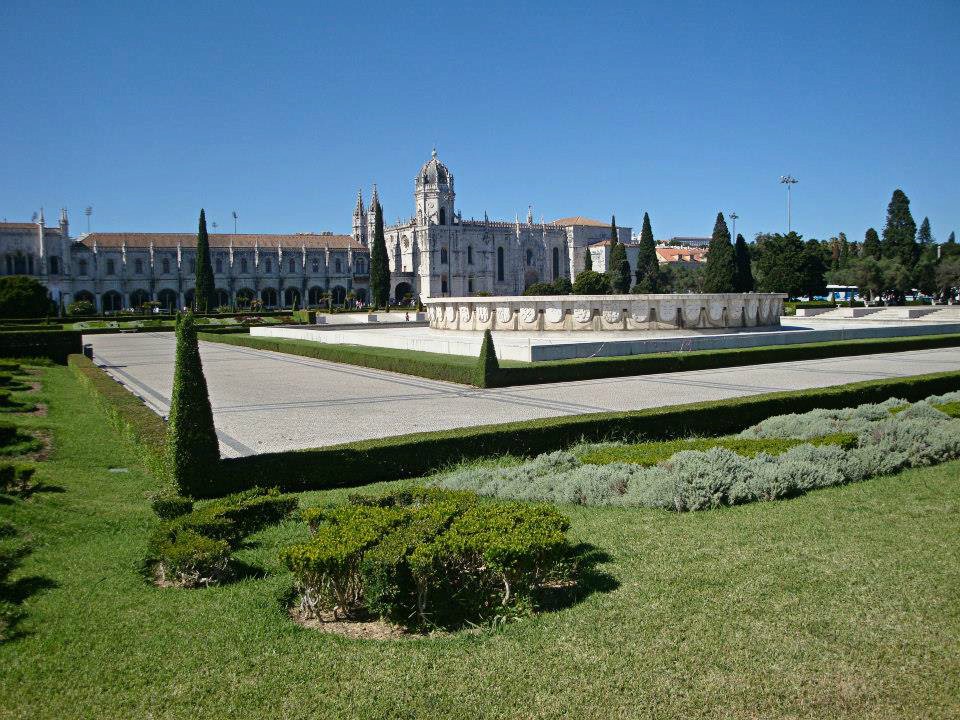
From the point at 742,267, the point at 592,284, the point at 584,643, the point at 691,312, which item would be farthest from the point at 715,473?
the point at 592,284

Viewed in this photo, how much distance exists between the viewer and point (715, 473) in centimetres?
645

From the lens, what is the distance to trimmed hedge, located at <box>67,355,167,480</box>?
753 centimetres

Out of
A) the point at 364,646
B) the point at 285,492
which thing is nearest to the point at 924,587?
the point at 364,646

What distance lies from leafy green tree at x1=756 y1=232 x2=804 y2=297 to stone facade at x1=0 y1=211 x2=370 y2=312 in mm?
34916

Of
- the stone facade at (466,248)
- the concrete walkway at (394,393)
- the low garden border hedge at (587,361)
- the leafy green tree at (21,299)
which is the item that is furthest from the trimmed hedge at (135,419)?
the stone facade at (466,248)

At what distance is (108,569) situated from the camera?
482 centimetres

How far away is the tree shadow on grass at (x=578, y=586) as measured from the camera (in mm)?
4391

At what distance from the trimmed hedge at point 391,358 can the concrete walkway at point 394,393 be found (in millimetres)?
233

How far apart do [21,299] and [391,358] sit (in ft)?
92.6

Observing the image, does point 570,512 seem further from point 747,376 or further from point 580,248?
point 580,248

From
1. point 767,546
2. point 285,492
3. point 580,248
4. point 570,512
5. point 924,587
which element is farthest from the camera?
point 580,248

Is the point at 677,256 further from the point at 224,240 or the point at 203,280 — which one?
the point at 203,280

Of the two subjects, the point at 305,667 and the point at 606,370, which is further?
the point at 606,370

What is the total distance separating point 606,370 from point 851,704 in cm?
1250
